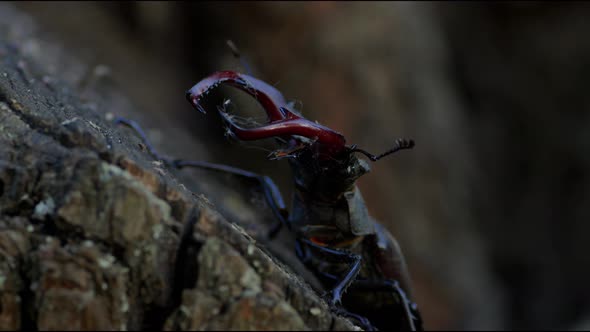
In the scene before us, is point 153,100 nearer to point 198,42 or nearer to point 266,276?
point 198,42

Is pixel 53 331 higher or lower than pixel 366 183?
lower

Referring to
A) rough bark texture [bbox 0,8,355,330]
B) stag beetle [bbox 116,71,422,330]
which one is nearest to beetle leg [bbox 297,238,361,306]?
stag beetle [bbox 116,71,422,330]

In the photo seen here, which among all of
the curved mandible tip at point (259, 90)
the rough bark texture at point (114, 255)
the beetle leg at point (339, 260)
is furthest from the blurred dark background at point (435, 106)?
the rough bark texture at point (114, 255)

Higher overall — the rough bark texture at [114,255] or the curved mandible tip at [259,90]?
the curved mandible tip at [259,90]

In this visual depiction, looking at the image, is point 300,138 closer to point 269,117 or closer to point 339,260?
point 269,117

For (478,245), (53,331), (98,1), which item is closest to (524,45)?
(478,245)

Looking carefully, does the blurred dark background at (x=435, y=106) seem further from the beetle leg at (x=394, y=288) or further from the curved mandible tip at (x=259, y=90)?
the curved mandible tip at (x=259, y=90)

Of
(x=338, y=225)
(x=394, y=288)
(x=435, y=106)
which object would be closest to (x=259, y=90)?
(x=338, y=225)
